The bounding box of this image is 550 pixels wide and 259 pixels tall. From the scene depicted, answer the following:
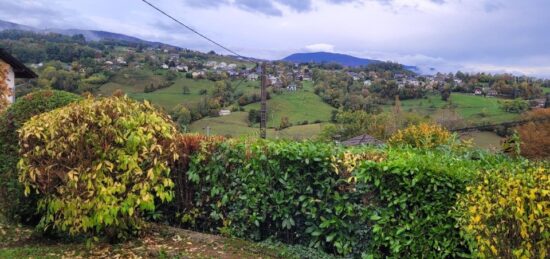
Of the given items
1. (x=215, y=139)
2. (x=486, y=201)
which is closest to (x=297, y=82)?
(x=215, y=139)

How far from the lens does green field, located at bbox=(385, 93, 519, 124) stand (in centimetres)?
4561

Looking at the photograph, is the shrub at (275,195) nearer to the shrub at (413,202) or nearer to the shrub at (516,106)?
the shrub at (413,202)

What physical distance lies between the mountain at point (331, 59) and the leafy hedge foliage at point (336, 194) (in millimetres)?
35422

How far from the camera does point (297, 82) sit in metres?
47.5

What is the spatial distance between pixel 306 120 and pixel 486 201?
48.9 metres

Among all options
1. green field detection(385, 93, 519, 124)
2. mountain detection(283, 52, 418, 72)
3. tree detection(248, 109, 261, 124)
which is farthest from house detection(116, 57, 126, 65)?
green field detection(385, 93, 519, 124)

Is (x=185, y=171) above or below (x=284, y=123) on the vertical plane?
above

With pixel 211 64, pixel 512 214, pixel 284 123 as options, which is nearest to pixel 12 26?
pixel 211 64

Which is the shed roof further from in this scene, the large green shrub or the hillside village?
the large green shrub

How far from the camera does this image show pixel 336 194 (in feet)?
17.4

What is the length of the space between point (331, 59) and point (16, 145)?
4760cm

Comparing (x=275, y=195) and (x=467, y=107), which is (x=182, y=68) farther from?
(x=275, y=195)

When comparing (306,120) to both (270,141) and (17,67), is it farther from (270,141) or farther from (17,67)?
(270,141)

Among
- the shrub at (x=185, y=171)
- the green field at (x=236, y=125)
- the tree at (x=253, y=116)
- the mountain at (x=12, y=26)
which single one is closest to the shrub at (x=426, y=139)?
the shrub at (x=185, y=171)
